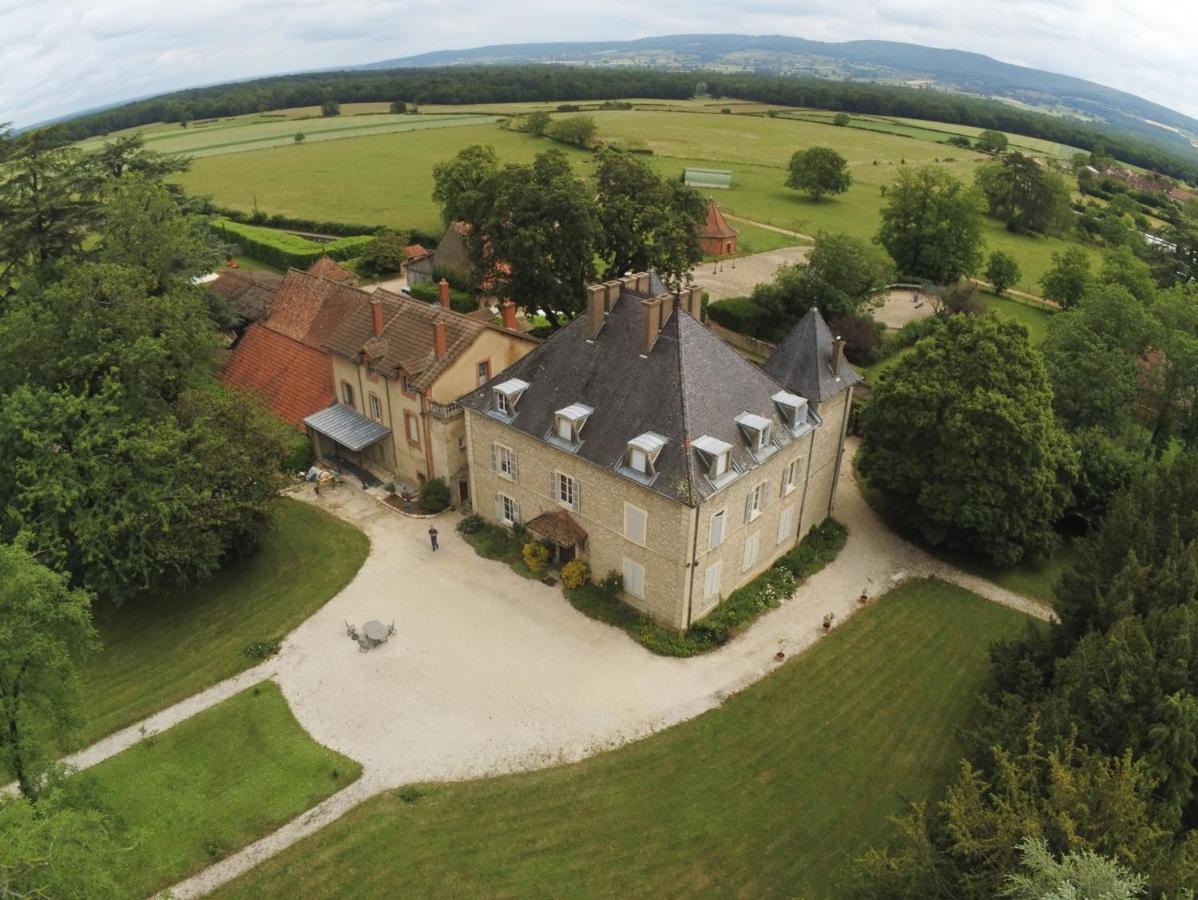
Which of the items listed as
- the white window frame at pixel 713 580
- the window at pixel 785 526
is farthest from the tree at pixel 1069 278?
the white window frame at pixel 713 580

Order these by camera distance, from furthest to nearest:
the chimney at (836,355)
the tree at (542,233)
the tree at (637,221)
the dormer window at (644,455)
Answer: the tree at (637,221) → the tree at (542,233) → the chimney at (836,355) → the dormer window at (644,455)

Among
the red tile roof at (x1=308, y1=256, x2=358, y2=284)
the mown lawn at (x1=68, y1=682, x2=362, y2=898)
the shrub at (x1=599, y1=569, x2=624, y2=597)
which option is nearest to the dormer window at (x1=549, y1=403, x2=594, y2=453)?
the shrub at (x1=599, y1=569, x2=624, y2=597)

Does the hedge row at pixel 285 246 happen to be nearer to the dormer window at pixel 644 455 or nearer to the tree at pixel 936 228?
the tree at pixel 936 228

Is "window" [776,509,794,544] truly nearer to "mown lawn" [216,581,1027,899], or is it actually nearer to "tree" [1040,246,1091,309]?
"mown lawn" [216,581,1027,899]

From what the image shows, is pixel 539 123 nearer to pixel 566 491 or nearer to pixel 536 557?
pixel 566 491

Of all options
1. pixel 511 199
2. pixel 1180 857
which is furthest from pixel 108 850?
pixel 511 199

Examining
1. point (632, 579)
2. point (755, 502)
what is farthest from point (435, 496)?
point (755, 502)

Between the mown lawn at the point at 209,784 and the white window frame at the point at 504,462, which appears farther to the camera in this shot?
the white window frame at the point at 504,462
